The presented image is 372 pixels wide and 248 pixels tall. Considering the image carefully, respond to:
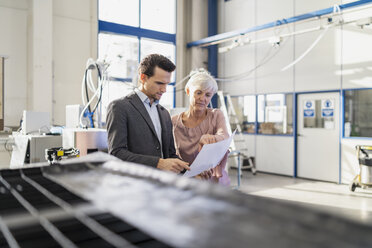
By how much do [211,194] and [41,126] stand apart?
255cm

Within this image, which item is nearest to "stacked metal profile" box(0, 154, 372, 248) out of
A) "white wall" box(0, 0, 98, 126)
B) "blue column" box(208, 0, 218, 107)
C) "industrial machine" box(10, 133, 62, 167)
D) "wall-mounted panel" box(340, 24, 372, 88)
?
"industrial machine" box(10, 133, 62, 167)

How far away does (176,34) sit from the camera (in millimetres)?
7070

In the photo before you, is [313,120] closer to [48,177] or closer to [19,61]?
[19,61]

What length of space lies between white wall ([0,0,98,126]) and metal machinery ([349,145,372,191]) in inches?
184

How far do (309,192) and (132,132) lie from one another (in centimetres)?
411

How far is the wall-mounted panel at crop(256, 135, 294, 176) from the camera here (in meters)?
5.96

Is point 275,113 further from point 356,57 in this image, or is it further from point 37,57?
point 37,57

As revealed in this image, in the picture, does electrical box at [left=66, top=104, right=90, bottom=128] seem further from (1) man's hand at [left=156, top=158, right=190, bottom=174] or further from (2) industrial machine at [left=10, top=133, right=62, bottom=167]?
(1) man's hand at [left=156, top=158, right=190, bottom=174]

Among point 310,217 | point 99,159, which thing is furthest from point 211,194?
point 99,159

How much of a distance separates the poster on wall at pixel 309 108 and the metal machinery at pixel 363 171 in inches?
42.0

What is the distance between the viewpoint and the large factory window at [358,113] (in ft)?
16.5

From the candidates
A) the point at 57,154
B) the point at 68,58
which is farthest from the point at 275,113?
the point at 57,154

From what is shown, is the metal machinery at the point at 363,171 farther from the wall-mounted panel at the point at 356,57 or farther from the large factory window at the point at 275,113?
the large factory window at the point at 275,113

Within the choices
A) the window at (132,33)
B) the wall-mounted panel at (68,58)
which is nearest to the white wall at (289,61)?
the window at (132,33)
